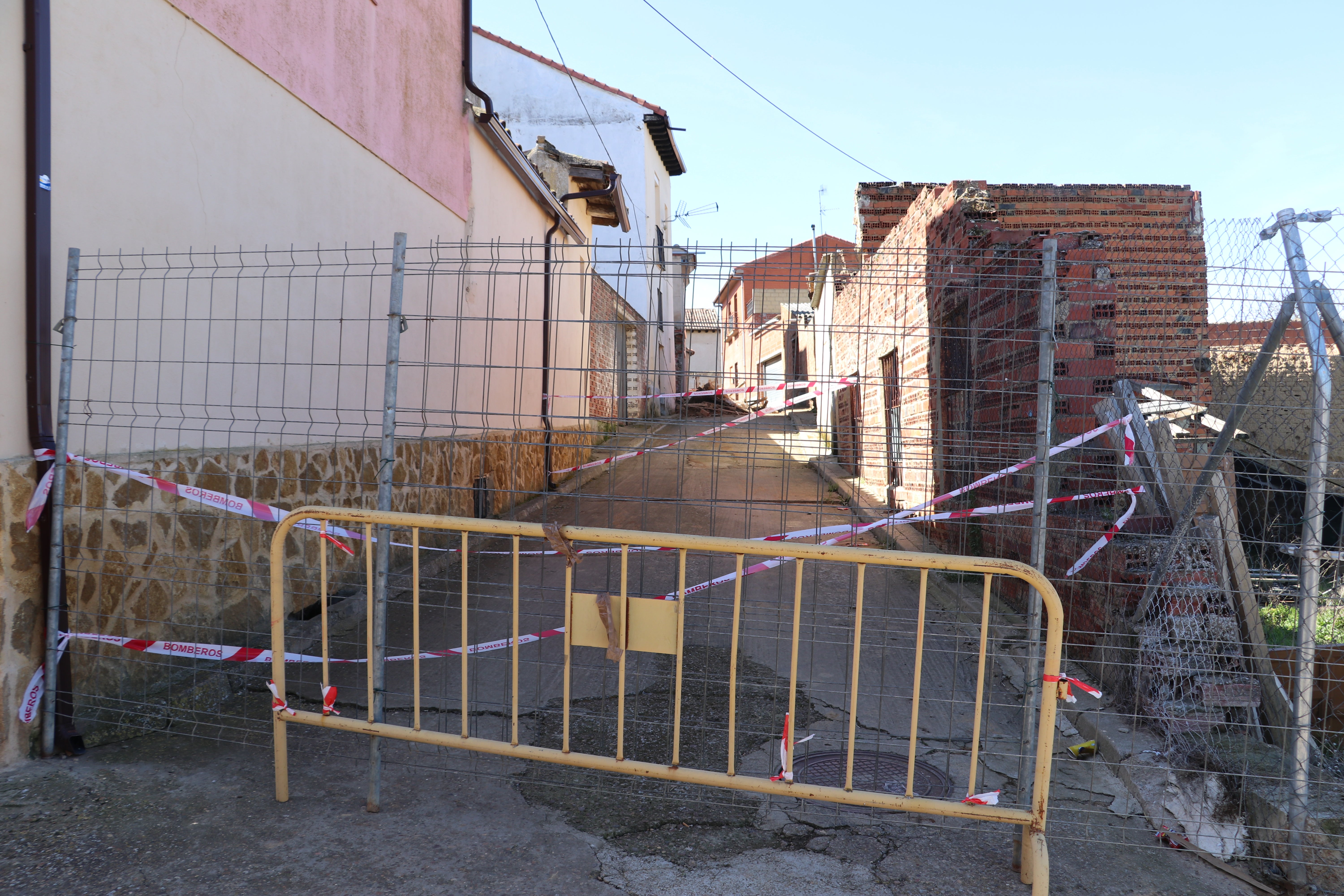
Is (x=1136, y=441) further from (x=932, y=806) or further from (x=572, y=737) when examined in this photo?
(x=572, y=737)

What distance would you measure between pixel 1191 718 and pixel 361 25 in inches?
290

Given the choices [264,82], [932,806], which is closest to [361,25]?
[264,82]

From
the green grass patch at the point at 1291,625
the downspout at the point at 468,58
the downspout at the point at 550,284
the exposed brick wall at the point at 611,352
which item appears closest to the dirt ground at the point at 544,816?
the green grass patch at the point at 1291,625

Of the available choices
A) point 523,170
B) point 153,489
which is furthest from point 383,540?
point 523,170

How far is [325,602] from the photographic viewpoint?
3.03m

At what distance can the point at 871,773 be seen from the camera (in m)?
3.55

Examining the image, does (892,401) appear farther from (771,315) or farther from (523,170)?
(771,315)

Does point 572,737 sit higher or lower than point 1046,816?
lower

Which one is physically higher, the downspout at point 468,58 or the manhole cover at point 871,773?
the downspout at point 468,58

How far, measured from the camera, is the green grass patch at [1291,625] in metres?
3.99

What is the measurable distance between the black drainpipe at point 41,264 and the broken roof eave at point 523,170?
5958mm

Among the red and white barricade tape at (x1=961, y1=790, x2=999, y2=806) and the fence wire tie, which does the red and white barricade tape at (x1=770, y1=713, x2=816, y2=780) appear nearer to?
the red and white barricade tape at (x1=961, y1=790, x2=999, y2=806)

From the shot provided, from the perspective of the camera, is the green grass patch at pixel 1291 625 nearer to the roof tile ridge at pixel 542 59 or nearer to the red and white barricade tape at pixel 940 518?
the red and white barricade tape at pixel 940 518

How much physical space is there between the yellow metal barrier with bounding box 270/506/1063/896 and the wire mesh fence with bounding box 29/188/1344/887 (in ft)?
0.56
